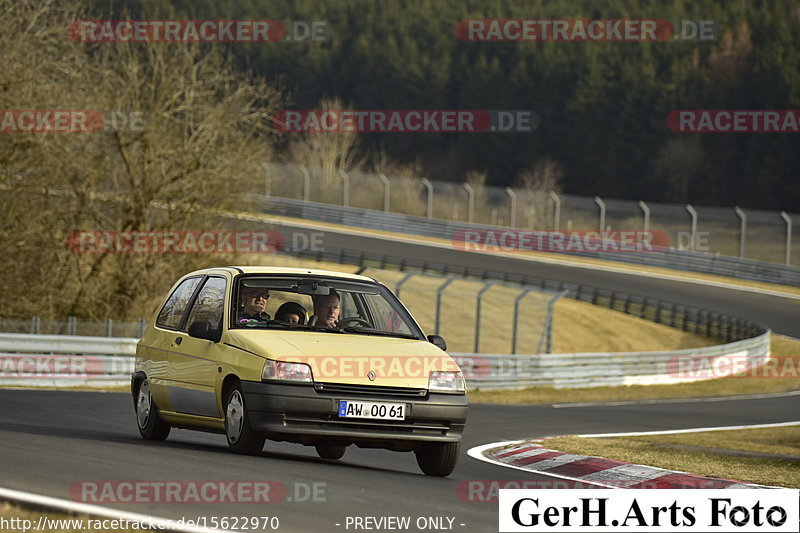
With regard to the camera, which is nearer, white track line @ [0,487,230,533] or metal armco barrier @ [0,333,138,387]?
white track line @ [0,487,230,533]

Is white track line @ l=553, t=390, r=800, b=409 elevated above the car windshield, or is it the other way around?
the car windshield

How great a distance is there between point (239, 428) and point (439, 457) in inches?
62.8

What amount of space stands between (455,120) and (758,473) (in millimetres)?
99144

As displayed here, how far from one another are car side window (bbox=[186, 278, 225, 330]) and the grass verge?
431cm

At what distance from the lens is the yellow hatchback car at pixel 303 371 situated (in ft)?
33.2

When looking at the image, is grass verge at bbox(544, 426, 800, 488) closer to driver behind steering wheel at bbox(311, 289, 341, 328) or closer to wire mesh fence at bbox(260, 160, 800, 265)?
driver behind steering wheel at bbox(311, 289, 341, 328)

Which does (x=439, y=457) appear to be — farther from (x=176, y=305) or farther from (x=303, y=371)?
(x=176, y=305)

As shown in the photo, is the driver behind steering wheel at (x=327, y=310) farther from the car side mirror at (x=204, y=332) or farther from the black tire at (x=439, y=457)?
the black tire at (x=439, y=457)

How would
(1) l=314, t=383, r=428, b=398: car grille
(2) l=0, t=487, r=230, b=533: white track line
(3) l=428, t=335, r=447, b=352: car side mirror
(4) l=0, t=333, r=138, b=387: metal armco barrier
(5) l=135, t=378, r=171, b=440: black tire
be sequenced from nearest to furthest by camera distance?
1. (2) l=0, t=487, r=230, b=533: white track line
2. (1) l=314, t=383, r=428, b=398: car grille
3. (3) l=428, t=335, r=447, b=352: car side mirror
4. (5) l=135, t=378, r=171, b=440: black tire
5. (4) l=0, t=333, r=138, b=387: metal armco barrier

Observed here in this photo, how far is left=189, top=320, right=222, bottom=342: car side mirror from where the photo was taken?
1102 centimetres

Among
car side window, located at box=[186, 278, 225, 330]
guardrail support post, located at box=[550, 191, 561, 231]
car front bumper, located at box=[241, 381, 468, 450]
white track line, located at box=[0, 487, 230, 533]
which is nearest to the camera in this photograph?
white track line, located at box=[0, 487, 230, 533]

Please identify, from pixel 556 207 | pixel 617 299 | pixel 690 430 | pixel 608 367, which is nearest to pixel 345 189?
pixel 556 207

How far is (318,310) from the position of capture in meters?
11.2

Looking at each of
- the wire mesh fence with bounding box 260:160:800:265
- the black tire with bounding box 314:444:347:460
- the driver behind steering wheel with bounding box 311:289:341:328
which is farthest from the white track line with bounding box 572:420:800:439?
the wire mesh fence with bounding box 260:160:800:265
